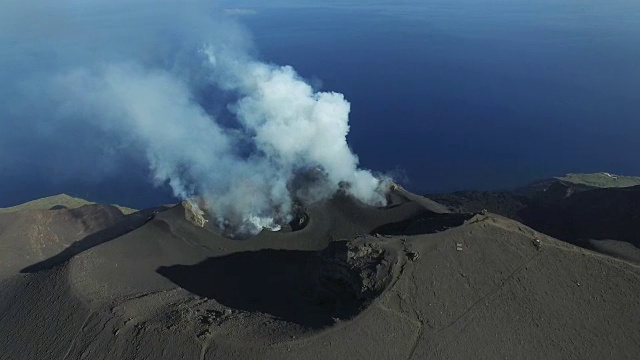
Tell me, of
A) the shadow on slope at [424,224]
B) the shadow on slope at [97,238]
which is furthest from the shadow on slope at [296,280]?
the shadow on slope at [97,238]

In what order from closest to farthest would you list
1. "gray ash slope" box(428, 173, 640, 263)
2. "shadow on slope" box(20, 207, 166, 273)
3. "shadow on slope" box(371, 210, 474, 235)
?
"shadow on slope" box(371, 210, 474, 235)
"shadow on slope" box(20, 207, 166, 273)
"gray ash slope" box(428, 173, 640, 263)

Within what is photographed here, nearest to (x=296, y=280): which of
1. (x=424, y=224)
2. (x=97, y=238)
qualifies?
(x=424, y=224)

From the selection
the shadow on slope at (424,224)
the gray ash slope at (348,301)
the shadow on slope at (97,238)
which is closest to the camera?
the gray ash slope at (348,301)

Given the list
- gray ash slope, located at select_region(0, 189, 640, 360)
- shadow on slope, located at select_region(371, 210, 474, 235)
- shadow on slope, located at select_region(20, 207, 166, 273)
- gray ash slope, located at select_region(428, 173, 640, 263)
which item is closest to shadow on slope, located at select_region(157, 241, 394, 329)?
gray ash slope, located at select_region(0, 189, 640, 360)

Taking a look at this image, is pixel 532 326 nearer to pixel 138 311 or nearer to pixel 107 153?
pixel 138 311

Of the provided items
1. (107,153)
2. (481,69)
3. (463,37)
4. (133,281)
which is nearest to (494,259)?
(133,281)

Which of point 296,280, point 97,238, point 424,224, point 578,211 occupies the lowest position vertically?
point 578,211

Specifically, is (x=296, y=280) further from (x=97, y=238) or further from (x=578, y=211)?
(x=578, y=211)

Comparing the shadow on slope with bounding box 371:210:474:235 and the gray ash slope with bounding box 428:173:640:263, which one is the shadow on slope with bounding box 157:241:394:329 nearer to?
the shadow on slope with bounding box 371:210:474:235

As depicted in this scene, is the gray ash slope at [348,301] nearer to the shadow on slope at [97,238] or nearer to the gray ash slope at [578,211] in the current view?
the shadow on slope at [97,238]

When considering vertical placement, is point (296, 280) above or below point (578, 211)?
above
